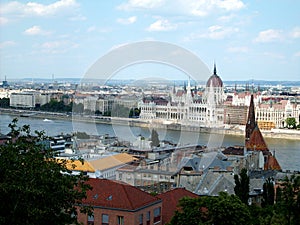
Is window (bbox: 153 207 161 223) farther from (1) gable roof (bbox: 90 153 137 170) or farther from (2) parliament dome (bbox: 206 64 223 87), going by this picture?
(2) parliament dome (bbox: 206 64 223 87)

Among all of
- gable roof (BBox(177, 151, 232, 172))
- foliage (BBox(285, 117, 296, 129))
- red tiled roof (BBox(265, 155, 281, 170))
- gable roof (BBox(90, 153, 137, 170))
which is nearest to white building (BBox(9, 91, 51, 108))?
foliage (BBox(285, 117, 296, 129))

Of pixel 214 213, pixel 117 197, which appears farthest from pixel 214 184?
pixel 214 213

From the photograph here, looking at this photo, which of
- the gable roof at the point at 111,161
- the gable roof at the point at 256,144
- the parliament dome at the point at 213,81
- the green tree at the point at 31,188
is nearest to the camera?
the green tree at the point at 31,188

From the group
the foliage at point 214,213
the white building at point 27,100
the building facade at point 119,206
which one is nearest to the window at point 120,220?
the building facade at point 119,206

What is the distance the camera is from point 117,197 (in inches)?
216

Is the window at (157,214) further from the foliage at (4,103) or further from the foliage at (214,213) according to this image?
the foliage at (4,103)

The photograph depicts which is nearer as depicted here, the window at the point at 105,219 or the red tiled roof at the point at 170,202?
the window at the point at 105,219

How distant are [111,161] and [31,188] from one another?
735cm

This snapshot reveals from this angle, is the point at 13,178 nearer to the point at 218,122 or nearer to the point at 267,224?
the point at 267,224

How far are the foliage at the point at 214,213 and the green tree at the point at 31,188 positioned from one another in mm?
1213

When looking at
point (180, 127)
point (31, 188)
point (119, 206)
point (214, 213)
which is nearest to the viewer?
point (31, 188)

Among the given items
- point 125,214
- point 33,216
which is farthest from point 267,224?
point 33,216

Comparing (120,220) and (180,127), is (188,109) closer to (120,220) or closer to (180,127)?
(180,127)

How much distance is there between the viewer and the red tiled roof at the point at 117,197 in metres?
5.42
